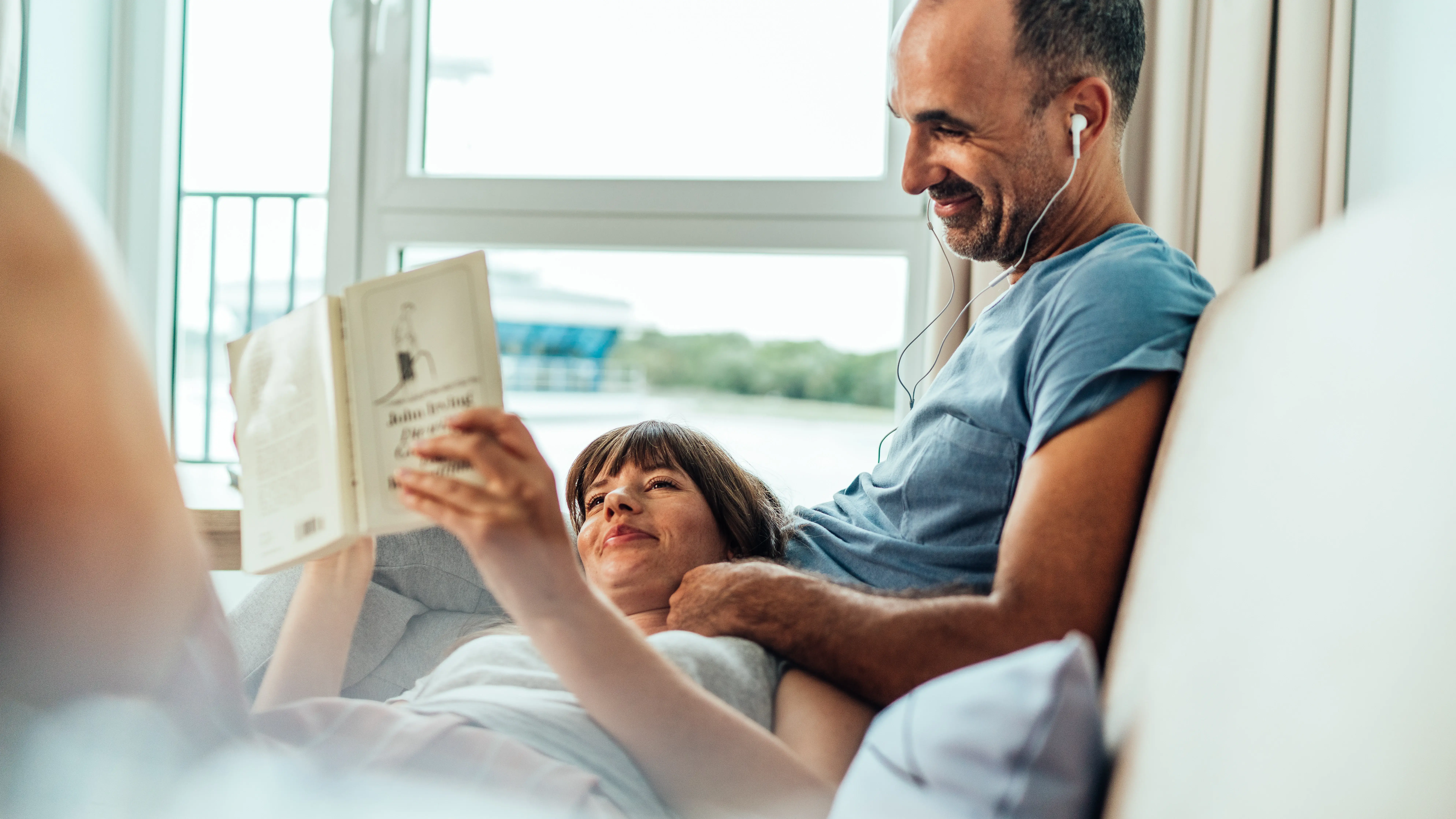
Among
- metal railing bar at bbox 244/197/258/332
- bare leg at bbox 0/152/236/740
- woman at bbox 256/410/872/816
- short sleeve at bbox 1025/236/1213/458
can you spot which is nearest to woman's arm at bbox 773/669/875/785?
woman at bbox 256/410/872/816

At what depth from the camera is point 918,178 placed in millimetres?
1311

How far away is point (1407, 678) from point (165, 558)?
30.5 inches

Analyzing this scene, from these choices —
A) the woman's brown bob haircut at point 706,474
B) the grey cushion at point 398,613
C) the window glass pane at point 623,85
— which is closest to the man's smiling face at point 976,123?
the woman's brown bob haircut at point 706,474

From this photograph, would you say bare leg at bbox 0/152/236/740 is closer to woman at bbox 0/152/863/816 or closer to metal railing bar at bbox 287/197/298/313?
woman at bbox 0/152/863/816

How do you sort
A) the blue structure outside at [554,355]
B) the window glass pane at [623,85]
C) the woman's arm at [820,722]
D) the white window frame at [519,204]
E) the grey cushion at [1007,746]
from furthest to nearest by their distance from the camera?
the blue structure outside at [554,355] < the window glass pane at [623,85] < the white window frame at [519,204] < the woman's arm at [820,722] < the grey cushion at [1007,746]

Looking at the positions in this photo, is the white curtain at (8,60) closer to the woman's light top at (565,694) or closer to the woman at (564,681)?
the woman at (564,681)

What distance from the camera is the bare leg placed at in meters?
0.66

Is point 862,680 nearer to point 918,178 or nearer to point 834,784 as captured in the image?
point 834,784

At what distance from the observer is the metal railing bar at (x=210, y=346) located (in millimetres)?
2676

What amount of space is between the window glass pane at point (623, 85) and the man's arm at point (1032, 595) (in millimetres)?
1532

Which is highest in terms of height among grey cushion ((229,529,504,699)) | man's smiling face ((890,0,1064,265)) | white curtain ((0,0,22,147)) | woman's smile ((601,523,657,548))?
white curtain ((0,0,22,147))

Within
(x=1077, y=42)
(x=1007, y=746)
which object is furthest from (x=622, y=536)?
(x=1077, y=42)

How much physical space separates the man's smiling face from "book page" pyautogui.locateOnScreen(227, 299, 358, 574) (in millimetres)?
789

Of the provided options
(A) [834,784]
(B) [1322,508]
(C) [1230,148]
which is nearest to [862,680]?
(A) [834,784]
